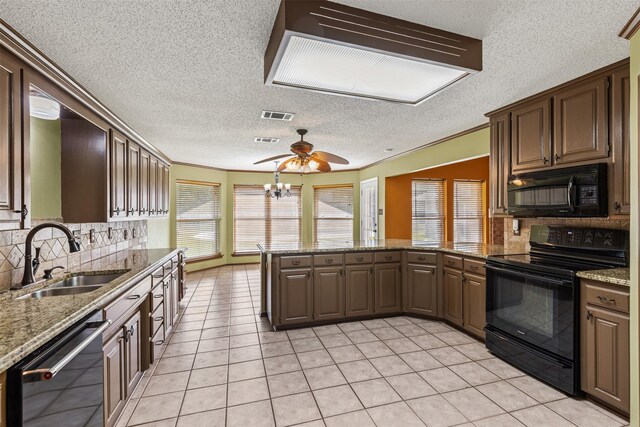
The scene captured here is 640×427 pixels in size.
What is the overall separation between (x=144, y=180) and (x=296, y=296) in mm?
2496

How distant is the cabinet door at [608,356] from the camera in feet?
6.55

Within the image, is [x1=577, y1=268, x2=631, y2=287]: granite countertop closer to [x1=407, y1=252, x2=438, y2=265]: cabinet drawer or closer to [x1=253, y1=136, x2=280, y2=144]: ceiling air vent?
[x1=407, y1=252, x2=438, y2=265]: cabinet drawer

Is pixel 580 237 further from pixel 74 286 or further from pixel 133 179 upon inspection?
pixel 133 179

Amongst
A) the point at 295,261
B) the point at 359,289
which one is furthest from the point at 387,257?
the point at 295,261

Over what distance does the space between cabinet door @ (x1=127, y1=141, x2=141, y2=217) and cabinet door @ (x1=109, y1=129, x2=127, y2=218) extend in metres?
0.10

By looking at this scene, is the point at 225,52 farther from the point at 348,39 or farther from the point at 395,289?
the point at 395,289

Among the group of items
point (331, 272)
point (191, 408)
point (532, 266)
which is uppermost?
point (532, 266)

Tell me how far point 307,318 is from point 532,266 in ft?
7.52

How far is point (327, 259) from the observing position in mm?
3703

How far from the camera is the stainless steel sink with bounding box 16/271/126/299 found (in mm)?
2047

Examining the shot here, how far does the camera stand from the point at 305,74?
6.31ft

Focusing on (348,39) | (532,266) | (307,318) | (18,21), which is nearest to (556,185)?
(532,266)

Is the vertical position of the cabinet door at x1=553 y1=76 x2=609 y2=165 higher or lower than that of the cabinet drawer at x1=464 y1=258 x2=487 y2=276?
higher

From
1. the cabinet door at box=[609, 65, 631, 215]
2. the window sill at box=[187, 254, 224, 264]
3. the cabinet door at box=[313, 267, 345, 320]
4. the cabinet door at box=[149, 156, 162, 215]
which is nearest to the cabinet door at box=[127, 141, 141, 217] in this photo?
the cabinet door at box=[149, 156, 162, 215]
